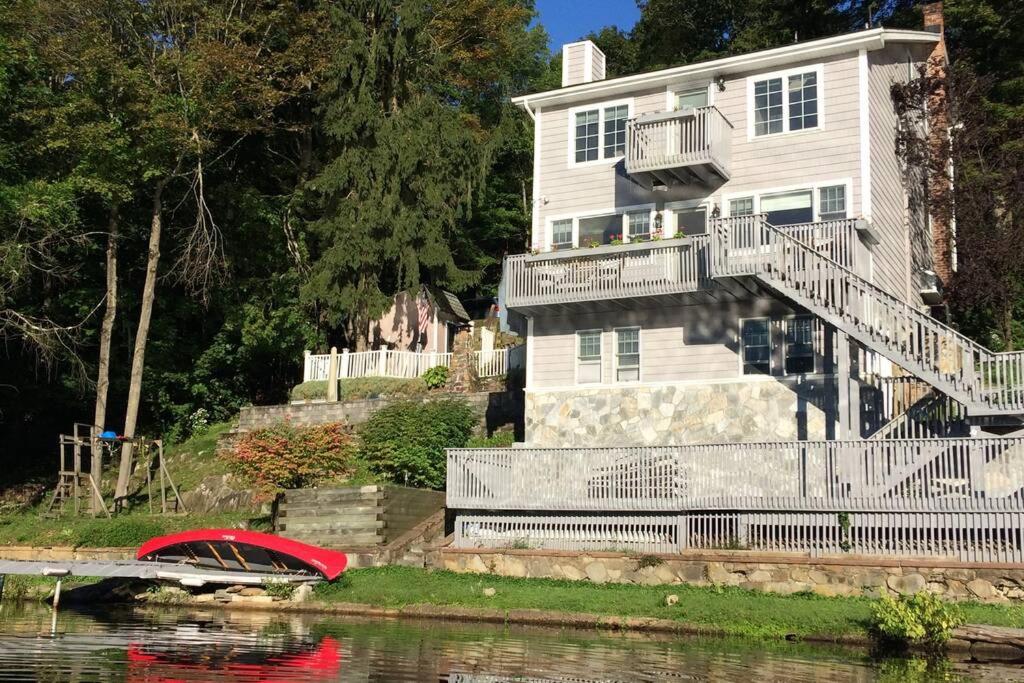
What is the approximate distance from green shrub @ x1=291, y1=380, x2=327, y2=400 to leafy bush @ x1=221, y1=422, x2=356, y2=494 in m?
7.16

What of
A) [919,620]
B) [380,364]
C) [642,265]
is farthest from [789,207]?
[380,364]

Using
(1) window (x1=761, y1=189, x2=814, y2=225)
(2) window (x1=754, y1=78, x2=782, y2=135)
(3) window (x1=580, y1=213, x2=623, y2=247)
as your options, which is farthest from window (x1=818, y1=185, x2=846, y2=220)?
(3) window (x1=580, y1=213, x2=623, y2=247)

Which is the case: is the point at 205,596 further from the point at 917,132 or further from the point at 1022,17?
the point at 1022,17

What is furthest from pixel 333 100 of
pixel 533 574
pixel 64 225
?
pixel 533 574

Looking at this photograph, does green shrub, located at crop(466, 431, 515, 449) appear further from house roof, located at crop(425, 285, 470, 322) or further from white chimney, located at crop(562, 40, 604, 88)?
house roof, located at crop(425, 285, 470, 322)

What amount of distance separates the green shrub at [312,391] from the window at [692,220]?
13.5 m

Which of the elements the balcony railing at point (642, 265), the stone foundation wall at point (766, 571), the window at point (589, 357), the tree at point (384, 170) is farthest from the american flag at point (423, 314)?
the stone foundation wall at point (766, 571)

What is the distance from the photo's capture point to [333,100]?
41188mm

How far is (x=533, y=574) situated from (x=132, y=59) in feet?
75.7

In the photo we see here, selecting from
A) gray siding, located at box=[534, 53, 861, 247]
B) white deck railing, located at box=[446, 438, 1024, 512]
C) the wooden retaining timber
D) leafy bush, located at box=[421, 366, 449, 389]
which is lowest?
the wooden retaining timber

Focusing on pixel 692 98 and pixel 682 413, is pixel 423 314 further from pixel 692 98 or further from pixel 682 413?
pixel 682 413

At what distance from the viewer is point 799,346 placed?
2692 cm

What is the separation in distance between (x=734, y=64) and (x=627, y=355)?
25.6ft

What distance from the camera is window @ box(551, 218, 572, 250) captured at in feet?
103
